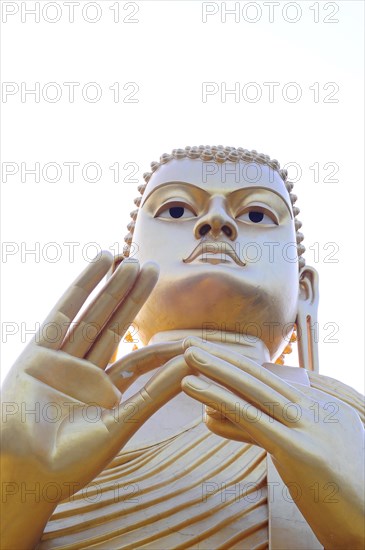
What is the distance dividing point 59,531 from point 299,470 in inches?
41.7

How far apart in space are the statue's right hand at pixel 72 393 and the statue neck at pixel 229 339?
1.33 metres

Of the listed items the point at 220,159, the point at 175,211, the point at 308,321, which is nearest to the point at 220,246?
the point at 175,211

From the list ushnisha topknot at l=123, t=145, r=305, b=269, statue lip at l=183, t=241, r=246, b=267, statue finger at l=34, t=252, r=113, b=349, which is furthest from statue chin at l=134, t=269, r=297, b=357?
statue finger at l=34, t=252, r=113, b=349

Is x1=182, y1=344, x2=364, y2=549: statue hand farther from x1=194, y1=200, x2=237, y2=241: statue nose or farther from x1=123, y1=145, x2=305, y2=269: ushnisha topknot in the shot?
x1=123, y1=145, x2=305, y2=269: ushnisha topknot

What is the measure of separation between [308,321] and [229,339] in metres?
0.73

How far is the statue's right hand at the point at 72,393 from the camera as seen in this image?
3.40 metres

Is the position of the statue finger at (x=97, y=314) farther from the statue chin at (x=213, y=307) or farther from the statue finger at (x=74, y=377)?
the statue chin at (x=213, y=307)

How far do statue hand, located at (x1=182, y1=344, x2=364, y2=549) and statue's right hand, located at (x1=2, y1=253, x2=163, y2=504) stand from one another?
1.06 ft

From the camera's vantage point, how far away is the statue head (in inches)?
194

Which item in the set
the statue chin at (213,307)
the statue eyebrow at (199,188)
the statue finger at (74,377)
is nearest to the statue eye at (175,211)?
the statue eyebrow at (199,188)

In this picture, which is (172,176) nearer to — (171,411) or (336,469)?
(171,411)

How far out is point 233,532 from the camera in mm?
3887

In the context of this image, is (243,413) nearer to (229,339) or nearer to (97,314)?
(97,314)

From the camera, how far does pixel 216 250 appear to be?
16.2ft
